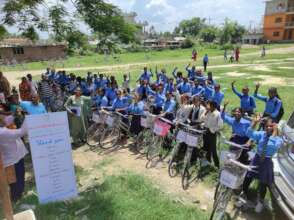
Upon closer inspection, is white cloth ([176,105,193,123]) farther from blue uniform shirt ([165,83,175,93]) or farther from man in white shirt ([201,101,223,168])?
blue uniform shirt ([165,83,175,93])

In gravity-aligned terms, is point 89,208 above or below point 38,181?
below

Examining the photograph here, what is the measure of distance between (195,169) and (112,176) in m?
1.93

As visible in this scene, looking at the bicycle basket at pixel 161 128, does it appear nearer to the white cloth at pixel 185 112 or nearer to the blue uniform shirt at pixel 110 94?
the white cloth at pixel 185 112

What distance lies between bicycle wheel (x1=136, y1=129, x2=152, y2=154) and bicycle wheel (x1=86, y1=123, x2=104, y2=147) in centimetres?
125

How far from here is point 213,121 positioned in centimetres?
649

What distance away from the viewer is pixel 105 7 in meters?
7.07

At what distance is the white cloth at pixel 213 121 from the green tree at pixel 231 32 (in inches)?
2778

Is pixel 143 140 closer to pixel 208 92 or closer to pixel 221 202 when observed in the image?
pixel 208 92

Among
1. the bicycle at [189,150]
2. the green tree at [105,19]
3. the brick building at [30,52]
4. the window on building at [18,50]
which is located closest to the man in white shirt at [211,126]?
the bicycle at [189,150]

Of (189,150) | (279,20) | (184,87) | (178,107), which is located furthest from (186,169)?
(279,20)

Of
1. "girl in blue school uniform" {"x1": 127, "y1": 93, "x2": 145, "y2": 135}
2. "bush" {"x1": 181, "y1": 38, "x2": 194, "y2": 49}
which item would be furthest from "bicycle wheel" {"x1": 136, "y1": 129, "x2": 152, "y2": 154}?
"bush" {"x1": 181, "y1": 38, "x2": 194, "y2": 49}

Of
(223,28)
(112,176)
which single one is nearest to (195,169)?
(112,176)

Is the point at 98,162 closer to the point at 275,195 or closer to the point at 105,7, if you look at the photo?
the point at 105,7

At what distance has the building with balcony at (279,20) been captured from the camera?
67.5 meters
